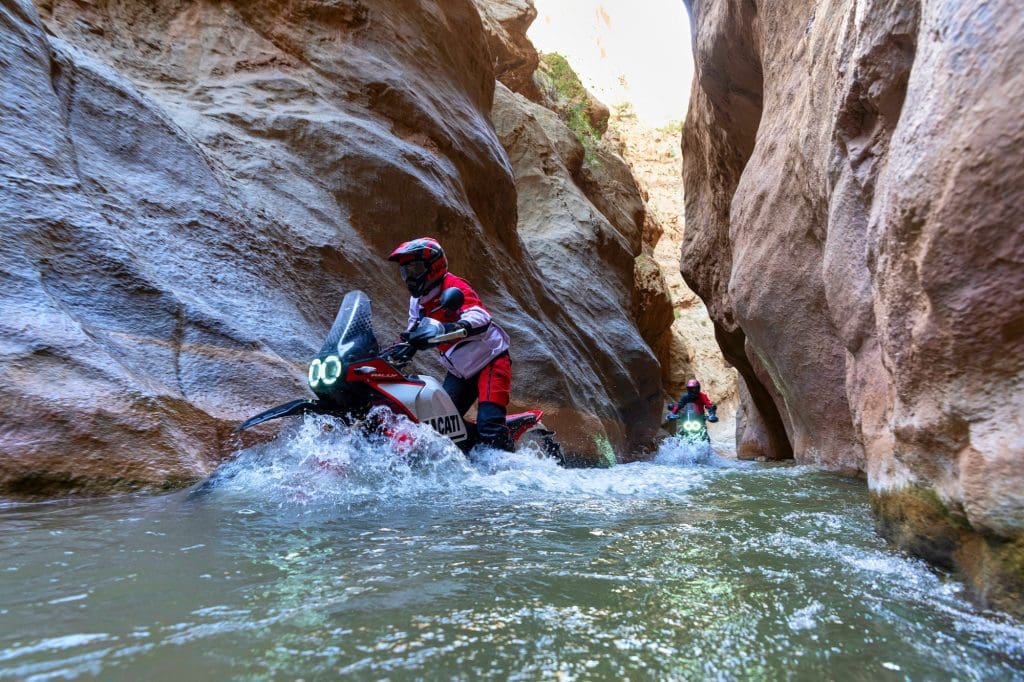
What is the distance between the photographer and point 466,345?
477 cm

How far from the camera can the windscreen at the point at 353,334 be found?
11.4 ft

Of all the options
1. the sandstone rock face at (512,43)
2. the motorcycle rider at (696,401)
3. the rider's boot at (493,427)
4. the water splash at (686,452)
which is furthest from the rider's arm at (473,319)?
the sandstone rock face at (512,43)

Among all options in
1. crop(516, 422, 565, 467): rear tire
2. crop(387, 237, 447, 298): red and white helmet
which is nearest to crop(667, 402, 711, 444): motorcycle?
crop(516, 422, 565, 467): rear tire

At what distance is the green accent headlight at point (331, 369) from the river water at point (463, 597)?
0.68m

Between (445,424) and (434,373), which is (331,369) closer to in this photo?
(445,424)

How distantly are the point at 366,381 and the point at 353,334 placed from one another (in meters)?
0.27

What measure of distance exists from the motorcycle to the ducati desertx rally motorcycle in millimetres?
7434

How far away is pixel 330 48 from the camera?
781 centimetres

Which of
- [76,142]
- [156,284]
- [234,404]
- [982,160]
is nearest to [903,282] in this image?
[982,160]

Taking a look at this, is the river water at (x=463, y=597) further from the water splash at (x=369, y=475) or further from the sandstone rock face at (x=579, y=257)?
the sandstone rock face at (x=579, y=257)

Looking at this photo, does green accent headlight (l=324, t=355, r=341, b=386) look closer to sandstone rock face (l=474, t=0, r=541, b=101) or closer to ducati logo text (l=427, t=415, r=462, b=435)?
ducati logo text (l=427, t=415, r=462, b=435)

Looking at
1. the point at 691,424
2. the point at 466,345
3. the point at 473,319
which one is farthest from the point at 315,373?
the point at 691,424

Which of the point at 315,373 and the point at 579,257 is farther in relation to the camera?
the point at 579,257

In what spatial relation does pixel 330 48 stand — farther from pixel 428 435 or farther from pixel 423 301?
pixel 428 435
